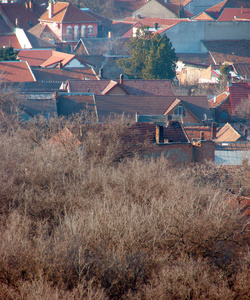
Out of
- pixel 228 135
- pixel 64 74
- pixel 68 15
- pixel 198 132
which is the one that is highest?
pixel 68 15

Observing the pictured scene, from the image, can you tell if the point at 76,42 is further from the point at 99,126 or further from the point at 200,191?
the point at 200,191

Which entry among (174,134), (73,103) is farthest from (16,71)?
(174,134)

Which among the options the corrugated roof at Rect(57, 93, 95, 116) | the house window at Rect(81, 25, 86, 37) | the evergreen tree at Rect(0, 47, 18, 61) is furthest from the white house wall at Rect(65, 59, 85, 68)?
the house window at Rect(81, 25, 86, 37)

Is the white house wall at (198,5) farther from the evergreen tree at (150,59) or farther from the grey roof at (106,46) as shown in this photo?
the evergreen tree at (150,59)

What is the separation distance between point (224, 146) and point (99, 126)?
6.99 metres

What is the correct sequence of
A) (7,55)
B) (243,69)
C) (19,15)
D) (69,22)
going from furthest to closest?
(19,15)
(69,22)
(243,69)
(7,55)

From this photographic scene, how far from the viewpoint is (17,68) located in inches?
1432

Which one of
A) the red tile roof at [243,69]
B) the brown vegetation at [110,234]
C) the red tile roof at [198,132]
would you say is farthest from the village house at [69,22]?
the brown vegetation at [110,234]

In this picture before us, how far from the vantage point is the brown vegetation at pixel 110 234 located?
29.1 ft

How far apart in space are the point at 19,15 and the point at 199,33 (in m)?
22.8

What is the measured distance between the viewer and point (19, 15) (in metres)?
59.7

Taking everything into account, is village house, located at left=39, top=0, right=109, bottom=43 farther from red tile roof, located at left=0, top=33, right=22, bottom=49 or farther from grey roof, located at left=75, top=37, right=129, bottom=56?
red tile roof, located at left=0, top=33, right=22, bottom=49

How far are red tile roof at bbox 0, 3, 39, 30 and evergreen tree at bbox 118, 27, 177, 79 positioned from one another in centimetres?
2194

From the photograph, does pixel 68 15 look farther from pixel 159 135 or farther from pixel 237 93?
pixel 159 135
